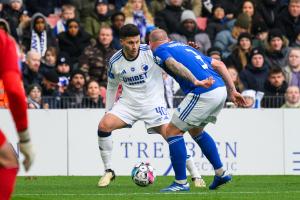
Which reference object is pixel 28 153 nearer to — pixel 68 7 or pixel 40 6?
pixel 68 7

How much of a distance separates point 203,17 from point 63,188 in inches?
404

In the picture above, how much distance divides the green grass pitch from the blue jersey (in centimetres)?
137

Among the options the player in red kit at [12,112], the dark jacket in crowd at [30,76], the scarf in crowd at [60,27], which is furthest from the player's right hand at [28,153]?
the scarf in crowd at [60,27]

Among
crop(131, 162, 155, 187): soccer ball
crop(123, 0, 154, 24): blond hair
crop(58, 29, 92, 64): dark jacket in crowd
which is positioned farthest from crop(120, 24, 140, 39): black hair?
crop(123, 0, 154, 24): blond hair

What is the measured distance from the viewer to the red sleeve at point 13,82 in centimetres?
731

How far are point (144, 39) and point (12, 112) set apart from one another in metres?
15.1

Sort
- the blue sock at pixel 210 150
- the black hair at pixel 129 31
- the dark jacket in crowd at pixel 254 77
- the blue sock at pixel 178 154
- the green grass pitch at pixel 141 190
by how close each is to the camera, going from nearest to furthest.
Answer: the green grass pitch at pixel 141 190 < the blue sock at pixel 178 154 < the blue sock at pixel 210 150 < the black hair at pixel 129 31 < the dark jacket in crowd at pixel 254 77

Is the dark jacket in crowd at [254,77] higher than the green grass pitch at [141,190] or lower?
higher

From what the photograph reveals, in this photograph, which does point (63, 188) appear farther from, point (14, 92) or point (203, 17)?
point (203, 17)

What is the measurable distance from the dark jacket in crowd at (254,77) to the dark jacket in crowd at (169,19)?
92.5 inches

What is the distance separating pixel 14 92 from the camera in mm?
7316

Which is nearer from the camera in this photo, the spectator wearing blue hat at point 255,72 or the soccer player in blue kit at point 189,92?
the soccer player in blue kit at point 189,92

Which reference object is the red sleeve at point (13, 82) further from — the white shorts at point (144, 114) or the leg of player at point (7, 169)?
the white shorts at point (144, 114)

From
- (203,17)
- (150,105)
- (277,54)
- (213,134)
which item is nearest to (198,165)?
(213,134)
